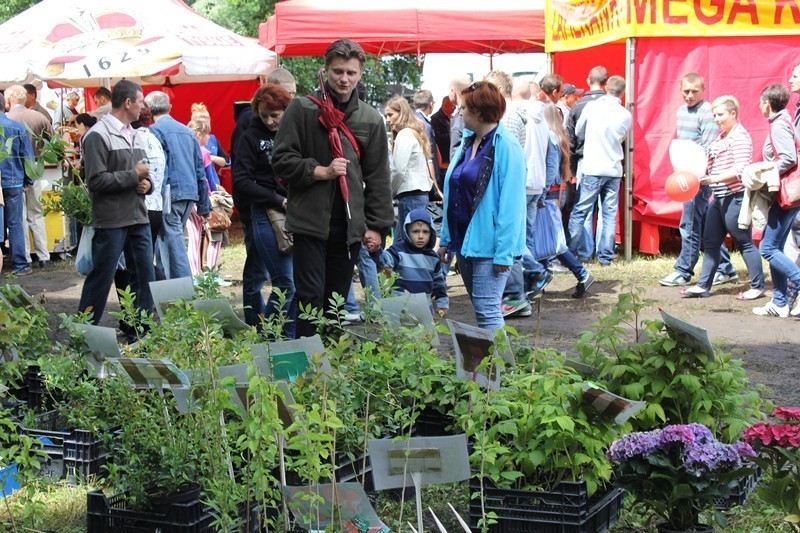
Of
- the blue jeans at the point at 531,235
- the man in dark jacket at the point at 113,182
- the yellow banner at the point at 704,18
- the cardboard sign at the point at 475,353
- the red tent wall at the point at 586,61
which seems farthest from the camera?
the red tent wall at the point at 586,61

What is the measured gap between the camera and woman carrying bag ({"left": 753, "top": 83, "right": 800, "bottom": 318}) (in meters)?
8.06

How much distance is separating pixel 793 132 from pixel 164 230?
518cm

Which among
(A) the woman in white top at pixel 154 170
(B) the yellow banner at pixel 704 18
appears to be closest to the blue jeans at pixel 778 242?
(B) the yellow banner at pixel 704 18

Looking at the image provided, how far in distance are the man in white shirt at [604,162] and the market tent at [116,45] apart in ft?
14.2

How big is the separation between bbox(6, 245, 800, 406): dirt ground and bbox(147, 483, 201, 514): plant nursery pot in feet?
10.00

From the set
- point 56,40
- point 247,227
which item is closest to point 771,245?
point 247,227

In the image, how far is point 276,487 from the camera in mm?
3482

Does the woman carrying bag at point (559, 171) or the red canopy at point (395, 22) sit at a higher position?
the red canopy at point (395, 22)

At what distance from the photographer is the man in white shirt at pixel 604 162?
427 inches

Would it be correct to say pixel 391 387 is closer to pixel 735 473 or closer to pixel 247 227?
pixel 735 473

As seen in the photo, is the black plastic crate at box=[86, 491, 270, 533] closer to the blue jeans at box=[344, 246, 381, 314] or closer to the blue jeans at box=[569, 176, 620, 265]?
the blue jeans at box=[344, 246, 381, 314]

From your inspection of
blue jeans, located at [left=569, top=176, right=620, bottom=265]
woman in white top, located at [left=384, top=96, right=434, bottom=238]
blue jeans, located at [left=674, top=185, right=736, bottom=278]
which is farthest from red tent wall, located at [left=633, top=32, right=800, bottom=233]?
woman in white top, located at [left=384, top=96, right=434, bottom=238]

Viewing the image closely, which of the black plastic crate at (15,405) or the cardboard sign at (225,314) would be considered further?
the black plastic crate at (15,405)

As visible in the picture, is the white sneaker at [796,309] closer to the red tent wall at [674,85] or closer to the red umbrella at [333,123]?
the red tent wall at [674,85]
